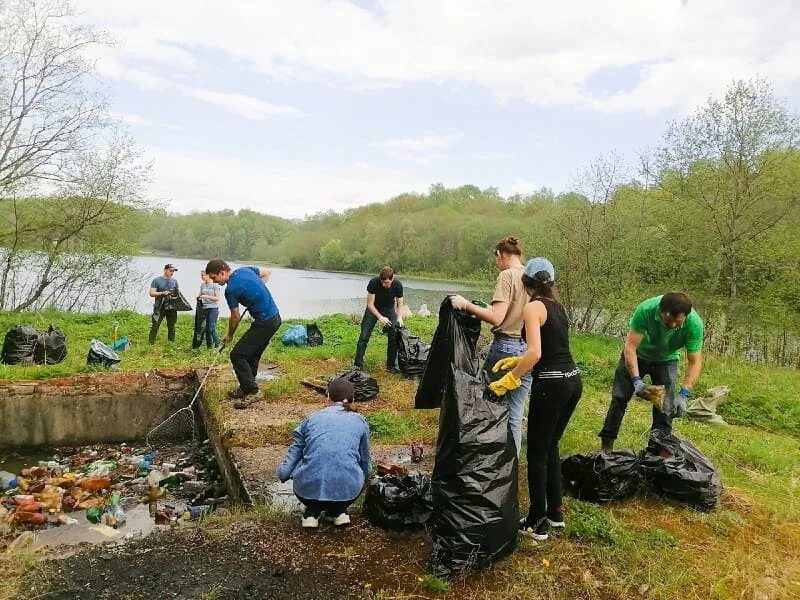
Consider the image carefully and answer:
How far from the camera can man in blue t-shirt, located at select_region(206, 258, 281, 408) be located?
5.93m

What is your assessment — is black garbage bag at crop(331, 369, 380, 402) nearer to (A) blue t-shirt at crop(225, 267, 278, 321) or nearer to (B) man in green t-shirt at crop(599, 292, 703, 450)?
(A) blue t-shirt at crop(225, 267, 278, 321)

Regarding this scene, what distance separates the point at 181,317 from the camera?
44.1 ft

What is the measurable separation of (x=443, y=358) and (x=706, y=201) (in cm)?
1232

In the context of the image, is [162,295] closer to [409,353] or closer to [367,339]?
[367,339]

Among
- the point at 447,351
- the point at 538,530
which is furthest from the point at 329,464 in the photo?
the point at 538,530

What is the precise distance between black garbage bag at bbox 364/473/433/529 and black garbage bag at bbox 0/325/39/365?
6.84 meters

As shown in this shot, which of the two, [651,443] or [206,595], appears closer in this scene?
[206,595]

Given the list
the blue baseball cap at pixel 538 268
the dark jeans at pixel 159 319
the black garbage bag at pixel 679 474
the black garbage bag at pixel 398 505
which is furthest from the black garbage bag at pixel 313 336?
the blue baseball cap at pixel 538 268

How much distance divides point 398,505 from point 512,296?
5.14 ft

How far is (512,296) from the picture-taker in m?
3.69

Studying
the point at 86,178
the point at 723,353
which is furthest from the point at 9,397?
the point at 723,353

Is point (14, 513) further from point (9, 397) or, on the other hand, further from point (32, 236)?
point (32, 236)

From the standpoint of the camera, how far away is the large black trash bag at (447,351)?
3.61m

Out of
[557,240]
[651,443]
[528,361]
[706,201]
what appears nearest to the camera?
[528,361]
